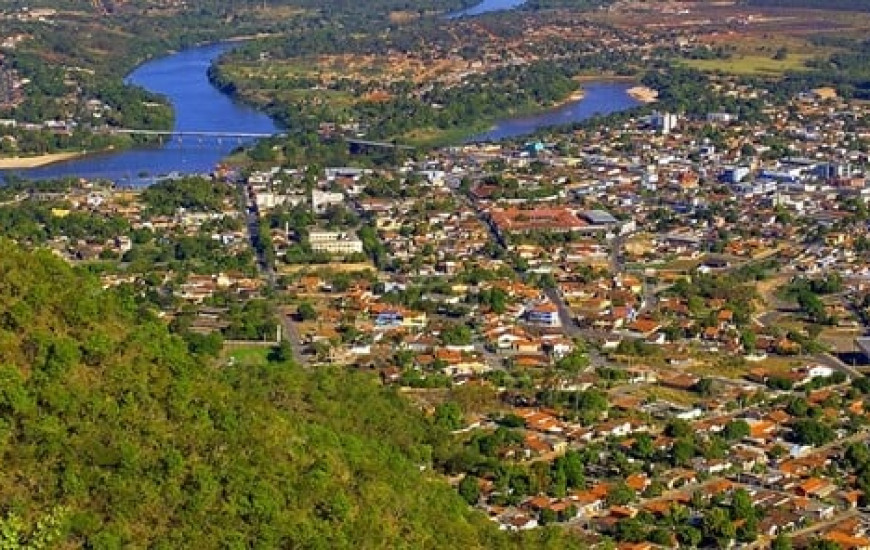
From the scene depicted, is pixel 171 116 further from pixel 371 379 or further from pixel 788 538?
pixel 788 538

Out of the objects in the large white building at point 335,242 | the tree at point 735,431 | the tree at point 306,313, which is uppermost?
the tree at point 735,431

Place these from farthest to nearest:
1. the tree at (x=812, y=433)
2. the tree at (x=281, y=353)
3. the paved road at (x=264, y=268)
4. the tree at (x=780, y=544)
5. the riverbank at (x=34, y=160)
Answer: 1. the riverbank at (x=34, y=160)
2. the paved road at (x=264, y=268)
3. the tree at (x=281, y=353)
4. the tree at (x=812, y=433)
5. the tree at (x=780, y=544)

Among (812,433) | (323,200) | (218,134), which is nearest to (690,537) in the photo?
(812,433)

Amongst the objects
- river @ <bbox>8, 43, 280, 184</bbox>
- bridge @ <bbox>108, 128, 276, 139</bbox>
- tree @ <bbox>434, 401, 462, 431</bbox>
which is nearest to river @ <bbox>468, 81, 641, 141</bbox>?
bridge @ <bbox>108, 128, 276, 139</bbox>

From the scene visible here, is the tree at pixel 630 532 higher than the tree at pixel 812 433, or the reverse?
the tree at pixel 630 532

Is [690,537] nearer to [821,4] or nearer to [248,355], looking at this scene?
[248,355]

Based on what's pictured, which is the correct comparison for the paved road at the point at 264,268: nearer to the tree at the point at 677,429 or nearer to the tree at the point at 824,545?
the tree at the point at 677,429

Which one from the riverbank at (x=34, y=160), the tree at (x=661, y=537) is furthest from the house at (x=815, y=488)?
the riverbank at (x=34, y=160)
